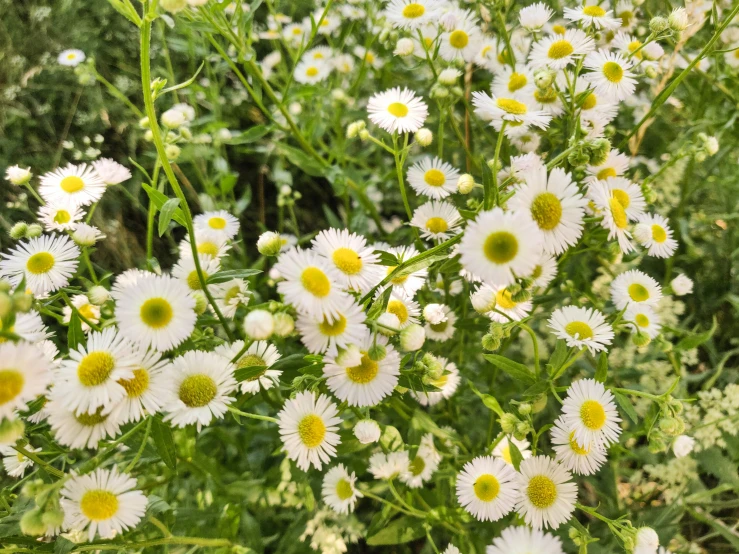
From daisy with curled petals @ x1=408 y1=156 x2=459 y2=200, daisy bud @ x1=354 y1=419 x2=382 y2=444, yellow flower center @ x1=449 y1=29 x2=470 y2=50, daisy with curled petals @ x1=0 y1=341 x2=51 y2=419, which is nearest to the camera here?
daisy with curled petals @ x1=0 y1=341 x2=51 y2=419

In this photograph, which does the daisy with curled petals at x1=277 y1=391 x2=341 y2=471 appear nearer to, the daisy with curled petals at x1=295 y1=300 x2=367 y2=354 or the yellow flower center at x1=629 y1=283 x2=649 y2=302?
the daisy with curled petals at x1=295 y1=300 x2=367 y2=354

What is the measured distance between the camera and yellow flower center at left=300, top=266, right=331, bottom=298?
750 mm

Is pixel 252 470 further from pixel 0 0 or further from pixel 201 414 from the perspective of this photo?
pixel 0 0

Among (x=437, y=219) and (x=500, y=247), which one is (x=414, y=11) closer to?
(x=437, y=219)

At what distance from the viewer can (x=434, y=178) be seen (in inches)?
48.8

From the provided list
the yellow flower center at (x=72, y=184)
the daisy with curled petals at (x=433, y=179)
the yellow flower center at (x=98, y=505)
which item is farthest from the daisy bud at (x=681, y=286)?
the yellow flower center at (x=72, y=184)

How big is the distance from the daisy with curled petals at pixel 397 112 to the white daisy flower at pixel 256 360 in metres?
0.51

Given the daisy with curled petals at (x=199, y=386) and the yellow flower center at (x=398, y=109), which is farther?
the yellow flower center at (x=398, y=109)

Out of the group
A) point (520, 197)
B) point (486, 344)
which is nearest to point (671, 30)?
point (520, 197)

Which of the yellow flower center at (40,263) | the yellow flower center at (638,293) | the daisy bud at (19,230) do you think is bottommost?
the yellow flower center at (40,263)

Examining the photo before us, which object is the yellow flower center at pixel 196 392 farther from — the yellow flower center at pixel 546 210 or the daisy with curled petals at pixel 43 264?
the yellow flower center at pixel 546 210

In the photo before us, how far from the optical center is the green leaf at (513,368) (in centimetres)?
92

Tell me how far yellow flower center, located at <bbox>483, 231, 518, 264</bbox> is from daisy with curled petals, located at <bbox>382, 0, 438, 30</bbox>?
0.78 metres

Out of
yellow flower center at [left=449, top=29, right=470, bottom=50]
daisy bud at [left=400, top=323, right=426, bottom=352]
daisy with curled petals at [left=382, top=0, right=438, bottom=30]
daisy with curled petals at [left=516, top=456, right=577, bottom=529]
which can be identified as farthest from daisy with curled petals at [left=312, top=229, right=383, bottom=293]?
yellow flower center at [left=449, top=29, right=470, bottom=50]
